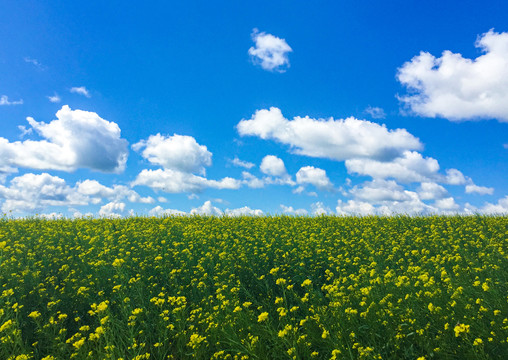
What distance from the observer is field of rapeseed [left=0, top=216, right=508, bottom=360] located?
4.97m

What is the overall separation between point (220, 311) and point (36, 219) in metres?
15.3

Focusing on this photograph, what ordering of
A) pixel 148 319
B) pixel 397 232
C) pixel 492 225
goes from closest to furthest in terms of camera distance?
1. pixel 148 319
2. pixel 397 232
3. pixel 492 225

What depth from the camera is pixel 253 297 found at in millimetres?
6957

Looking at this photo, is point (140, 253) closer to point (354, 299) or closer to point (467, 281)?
point (354, 299)

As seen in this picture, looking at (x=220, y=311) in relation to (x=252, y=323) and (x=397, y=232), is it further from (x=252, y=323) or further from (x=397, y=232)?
(x=397, y=232)

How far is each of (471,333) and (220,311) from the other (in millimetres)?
4079

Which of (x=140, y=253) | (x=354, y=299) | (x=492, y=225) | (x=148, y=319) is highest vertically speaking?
(x=492, y=225)

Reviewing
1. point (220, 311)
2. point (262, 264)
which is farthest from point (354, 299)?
point (262, 264)

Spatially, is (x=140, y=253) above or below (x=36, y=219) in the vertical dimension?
below

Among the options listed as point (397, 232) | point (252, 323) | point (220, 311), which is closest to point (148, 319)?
point (220, 311)

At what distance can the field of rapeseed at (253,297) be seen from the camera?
4969 millimetres

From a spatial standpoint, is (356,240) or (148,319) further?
(356,240)

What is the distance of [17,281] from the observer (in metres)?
8.03

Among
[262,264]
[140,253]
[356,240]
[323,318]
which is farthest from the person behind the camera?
[356,240]
